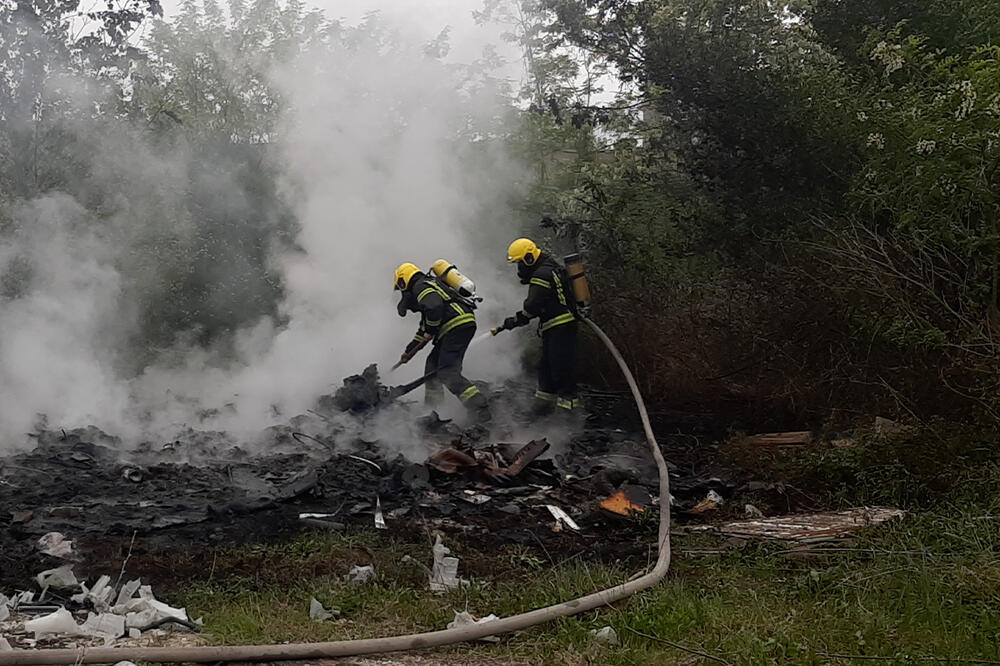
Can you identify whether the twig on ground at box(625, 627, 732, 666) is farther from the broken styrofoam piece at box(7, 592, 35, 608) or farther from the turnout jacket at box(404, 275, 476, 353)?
the turnout jacket at box(404, 275, 476, 353)

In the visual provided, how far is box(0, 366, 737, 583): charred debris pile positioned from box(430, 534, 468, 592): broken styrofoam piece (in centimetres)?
81

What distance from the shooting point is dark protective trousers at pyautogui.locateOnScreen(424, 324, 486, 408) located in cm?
1002

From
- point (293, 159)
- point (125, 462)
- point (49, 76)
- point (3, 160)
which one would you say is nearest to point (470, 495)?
point (125, 462)

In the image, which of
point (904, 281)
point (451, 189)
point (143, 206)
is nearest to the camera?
point (904, 281)

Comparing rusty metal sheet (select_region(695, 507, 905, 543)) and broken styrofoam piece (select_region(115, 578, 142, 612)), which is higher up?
broken styrofoam piece (select_region(115, 578, 142, 612))

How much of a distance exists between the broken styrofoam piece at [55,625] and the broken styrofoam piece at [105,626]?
3cm

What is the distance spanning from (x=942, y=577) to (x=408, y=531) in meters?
3.26

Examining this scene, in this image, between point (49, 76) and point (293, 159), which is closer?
point (293, 159)

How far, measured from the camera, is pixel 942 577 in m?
4.45

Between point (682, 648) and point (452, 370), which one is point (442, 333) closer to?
point (452, 370)

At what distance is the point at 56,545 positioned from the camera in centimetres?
565

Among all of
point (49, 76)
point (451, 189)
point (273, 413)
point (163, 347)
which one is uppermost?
point (49, 76)

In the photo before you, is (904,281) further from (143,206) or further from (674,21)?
(143,206)

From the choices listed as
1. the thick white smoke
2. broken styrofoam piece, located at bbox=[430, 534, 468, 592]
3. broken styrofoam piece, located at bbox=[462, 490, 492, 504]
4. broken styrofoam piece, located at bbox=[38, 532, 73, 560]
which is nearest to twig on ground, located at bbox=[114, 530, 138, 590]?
broken styrofoam piece, located at bbox=[38, 532, 73, 560]
